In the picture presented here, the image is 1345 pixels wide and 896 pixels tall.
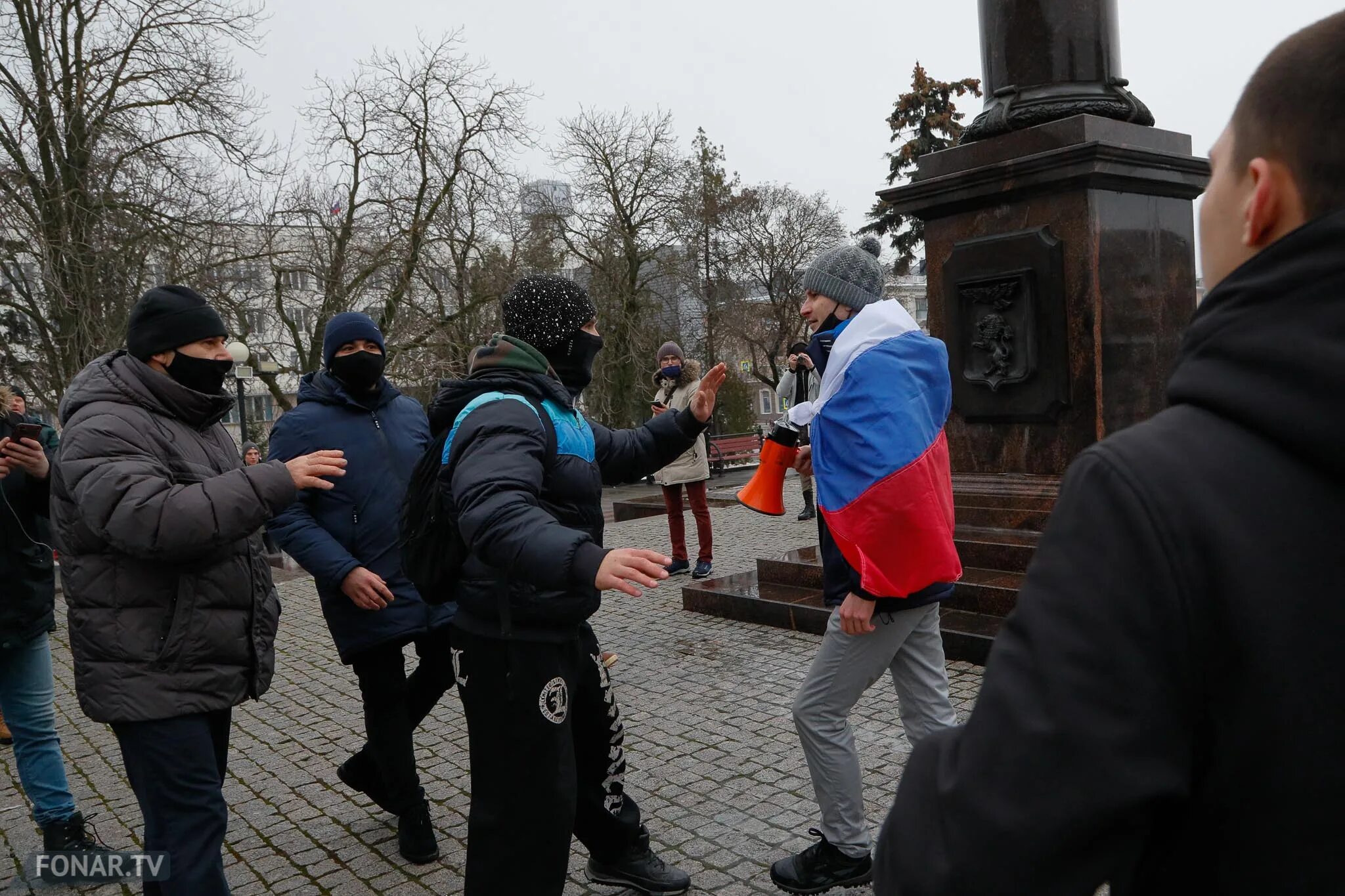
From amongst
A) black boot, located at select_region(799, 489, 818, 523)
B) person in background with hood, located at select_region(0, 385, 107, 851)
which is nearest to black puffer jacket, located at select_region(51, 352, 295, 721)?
person in background with hood, located at select_region(0, 385, 107, 851)

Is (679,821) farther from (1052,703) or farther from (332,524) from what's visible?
(1052,703)

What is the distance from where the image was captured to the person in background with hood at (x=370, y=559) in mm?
3963

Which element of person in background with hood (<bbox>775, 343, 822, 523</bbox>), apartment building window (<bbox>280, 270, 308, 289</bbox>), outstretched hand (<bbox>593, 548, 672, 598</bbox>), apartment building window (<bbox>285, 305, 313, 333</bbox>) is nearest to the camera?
outstretched hand (<bbox>593, 548, 672, 598</bbox>)

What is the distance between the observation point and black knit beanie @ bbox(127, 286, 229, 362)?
3.19 m

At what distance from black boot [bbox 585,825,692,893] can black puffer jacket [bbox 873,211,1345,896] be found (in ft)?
8.99

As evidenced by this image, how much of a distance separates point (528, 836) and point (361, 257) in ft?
75.1

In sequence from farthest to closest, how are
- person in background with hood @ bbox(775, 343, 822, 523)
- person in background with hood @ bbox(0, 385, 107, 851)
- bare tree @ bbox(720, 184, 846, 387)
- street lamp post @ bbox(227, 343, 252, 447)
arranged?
bare tree @ bbox(720, 184, 846, 387), street lamp post @ bbox(227, 343, 252, 447), person in background with hood @ bbox(775, 343, 822, 523), person in background with hood @ bbox(0, 385, 107, 851)

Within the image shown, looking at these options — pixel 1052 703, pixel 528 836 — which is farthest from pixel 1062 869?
pixel 528 836

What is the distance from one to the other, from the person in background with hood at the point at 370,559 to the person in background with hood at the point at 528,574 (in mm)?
1074

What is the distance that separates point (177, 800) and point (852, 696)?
208cm

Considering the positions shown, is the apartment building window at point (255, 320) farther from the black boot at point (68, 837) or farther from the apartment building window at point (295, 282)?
the black boot at point (68, 837)

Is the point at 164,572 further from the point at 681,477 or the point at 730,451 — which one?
the point at 730,451

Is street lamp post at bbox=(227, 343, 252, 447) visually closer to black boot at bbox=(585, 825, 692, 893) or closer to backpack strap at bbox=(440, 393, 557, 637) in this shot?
black boot at bbox=(585, 825, 692, 893)

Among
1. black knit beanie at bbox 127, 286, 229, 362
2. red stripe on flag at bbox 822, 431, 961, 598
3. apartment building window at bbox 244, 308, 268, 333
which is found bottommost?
red stripe on flag at bbox 822, 431, 961, 598
